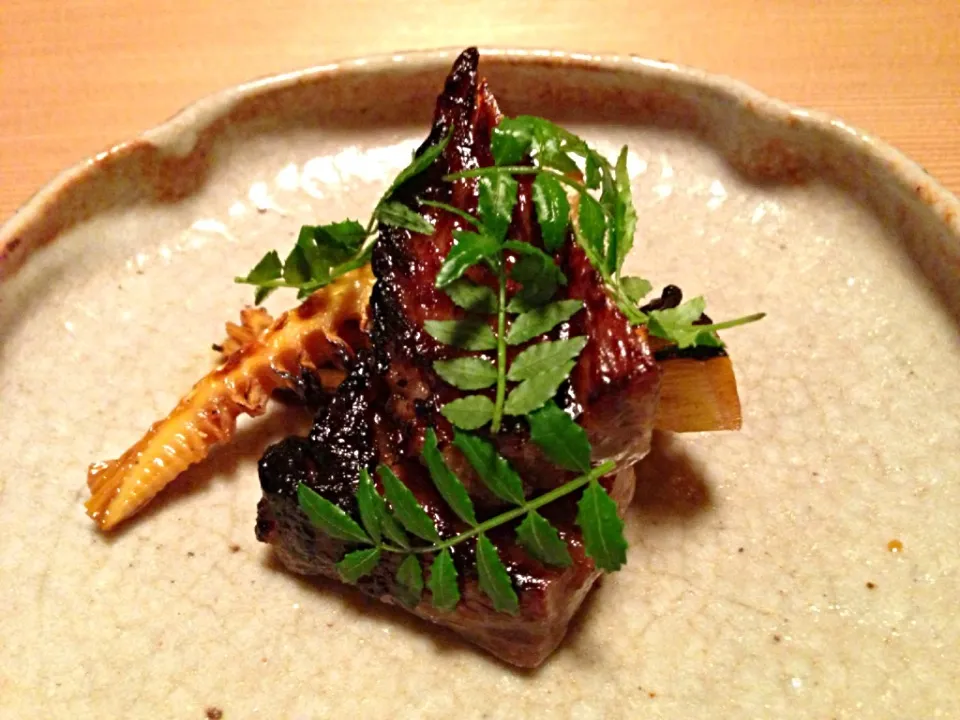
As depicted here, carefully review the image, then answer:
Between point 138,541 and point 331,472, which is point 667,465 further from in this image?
point 138,541

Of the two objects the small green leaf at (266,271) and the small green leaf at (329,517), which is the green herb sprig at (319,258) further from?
the small green leaf at (329,517)

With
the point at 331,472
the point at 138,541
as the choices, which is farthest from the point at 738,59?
the point at 138,541

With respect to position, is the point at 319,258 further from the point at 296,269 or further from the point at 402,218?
the point at 402,218

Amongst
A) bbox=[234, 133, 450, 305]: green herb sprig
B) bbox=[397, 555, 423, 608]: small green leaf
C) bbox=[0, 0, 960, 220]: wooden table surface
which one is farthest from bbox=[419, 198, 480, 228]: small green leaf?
bbox=[0, 0, 960, 220]: wooden table surface

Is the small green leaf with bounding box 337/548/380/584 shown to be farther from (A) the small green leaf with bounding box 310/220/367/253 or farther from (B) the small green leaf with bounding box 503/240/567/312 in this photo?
(A) the small green leaf with bounding box 310/220/367/253

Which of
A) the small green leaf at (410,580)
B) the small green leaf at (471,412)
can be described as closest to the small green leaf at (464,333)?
the small green leaf at (471,412)
